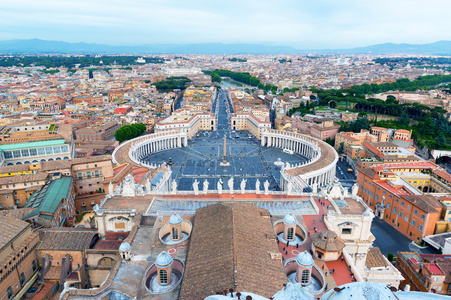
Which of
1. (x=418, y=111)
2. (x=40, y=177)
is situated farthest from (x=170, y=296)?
(x=418, y=111)

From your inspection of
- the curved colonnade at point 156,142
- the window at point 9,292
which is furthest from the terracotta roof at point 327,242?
the curved colonnade at point 156,142

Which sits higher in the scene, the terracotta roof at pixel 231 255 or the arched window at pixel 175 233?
the terracotta roof at pixel 231 255

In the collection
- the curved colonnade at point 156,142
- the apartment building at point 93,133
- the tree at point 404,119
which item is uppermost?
the tree at point 404,119

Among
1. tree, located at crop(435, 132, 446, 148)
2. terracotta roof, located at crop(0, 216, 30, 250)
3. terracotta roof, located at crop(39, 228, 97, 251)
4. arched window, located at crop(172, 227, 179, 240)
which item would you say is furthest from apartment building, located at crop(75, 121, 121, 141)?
tree, located at crop(435, 132, 446, 148)

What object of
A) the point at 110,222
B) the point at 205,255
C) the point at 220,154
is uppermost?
the point at 205,255

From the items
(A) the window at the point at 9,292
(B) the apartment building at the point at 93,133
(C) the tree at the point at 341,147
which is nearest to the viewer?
(A) the window at the point at 9,292

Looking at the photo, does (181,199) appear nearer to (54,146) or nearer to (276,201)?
(276,201)

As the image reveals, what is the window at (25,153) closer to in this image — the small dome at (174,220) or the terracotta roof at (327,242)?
the small dome at (174,220)
